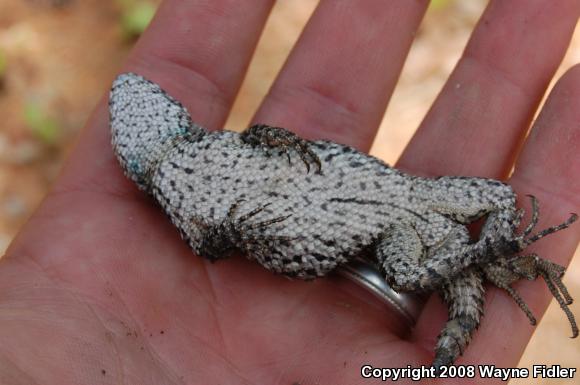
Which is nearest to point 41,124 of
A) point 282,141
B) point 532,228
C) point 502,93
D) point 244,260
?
point 244,260

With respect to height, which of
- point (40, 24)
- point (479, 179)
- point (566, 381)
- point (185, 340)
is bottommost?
point (185, 340)

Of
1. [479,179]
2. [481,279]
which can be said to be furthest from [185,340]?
[479,179]

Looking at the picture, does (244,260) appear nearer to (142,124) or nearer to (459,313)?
(142,124)

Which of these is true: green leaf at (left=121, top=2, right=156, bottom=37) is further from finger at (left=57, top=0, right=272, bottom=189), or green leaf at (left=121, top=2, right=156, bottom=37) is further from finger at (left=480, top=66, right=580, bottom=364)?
finger at (left=480, top=66, right=580, bottom=364)

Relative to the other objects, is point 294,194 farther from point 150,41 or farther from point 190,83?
point 150,41

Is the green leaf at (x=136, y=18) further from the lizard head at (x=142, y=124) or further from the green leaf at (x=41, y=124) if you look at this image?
the lizard head at (x=142, y=124)

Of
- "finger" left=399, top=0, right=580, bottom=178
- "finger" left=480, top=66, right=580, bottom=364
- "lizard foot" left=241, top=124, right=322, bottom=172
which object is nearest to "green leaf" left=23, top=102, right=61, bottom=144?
"lizard foot" left=241, top=124, right=322, bottom=172

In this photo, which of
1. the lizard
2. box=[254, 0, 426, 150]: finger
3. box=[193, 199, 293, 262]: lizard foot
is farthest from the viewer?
box=[254, 0, 426, 150]: finger
